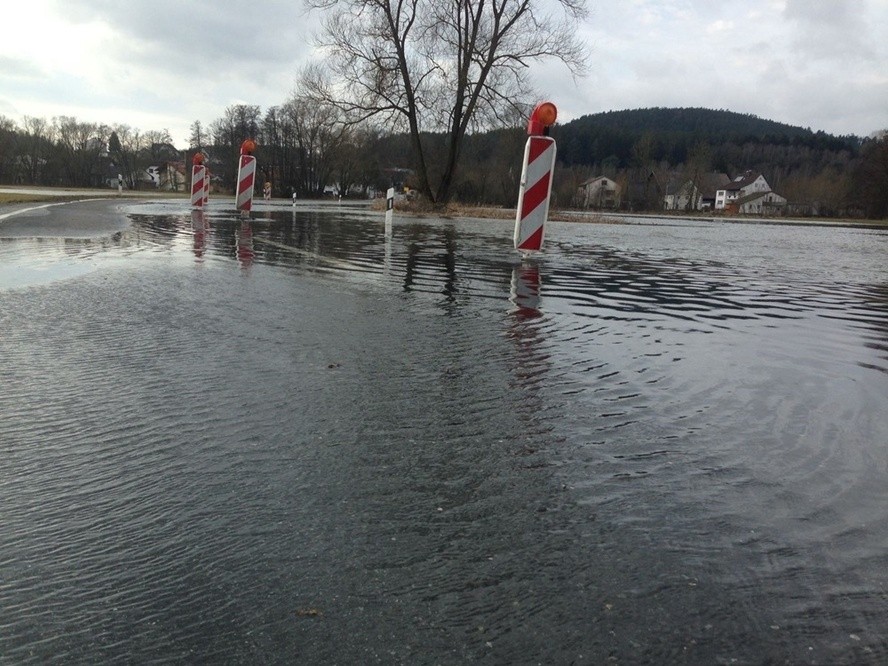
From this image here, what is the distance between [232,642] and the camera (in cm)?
162

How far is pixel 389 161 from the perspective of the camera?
58.9 meters

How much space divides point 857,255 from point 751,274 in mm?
6546

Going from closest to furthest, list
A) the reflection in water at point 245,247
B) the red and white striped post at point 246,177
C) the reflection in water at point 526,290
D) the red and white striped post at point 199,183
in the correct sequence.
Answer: the reflection in water at point 526,290 → the reflection in water at point 245,247 → the red and white striped post at point 246,177 → the red and white striped post at point 199,183

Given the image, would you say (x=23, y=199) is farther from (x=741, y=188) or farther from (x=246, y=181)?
(x=741, y=188)

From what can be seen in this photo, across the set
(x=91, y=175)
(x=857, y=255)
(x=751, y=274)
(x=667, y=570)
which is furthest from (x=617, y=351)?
(x=91, y=175)

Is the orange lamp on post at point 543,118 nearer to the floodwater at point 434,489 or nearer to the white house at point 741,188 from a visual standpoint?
the floodwater at point 434,489

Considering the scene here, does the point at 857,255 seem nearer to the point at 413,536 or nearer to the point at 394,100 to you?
the point at 413,536

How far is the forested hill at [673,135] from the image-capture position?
14588 centimetres

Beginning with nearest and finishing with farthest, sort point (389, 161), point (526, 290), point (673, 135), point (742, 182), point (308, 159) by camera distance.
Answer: point (526, 290) < point (389, 161) < point (308, 159) < point (742, 182) < point (673, 135)

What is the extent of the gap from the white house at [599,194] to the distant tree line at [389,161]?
2.12m

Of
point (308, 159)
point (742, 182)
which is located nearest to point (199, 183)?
point (308, 159)

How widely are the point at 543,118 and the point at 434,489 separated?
8.16m

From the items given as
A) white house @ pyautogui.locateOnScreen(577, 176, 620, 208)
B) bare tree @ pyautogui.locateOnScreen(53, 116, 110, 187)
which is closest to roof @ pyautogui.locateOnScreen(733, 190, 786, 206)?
white house @ pyautogui.locateOnScreen(577, 176, 620, 208)

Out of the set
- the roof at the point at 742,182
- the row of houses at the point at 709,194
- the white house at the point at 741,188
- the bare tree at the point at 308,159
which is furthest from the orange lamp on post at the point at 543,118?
the roof at the point at 742,182
